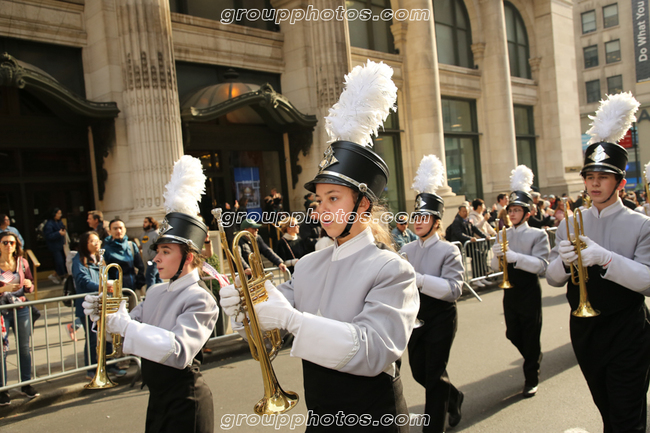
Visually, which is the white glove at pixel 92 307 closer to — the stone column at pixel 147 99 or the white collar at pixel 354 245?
the white collar at pixel 354 245

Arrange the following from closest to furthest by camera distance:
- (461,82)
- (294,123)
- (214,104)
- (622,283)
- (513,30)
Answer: (622,283) → (214,104) → (294,123) → (461,82) → (513,30)

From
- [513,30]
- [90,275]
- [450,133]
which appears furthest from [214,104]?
[513,30]

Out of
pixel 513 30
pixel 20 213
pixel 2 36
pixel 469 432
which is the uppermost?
pixel 513 30

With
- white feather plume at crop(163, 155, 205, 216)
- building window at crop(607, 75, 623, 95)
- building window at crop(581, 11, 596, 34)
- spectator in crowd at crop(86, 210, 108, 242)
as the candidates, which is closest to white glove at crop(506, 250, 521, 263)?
white feather plume at crop(163, 155, 205, 216)

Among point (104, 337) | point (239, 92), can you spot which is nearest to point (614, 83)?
point (239, 92)

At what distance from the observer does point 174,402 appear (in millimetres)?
3115

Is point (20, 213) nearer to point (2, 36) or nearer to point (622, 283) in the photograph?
point (2, 36)

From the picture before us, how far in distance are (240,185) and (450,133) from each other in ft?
36.5

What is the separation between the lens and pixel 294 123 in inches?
587

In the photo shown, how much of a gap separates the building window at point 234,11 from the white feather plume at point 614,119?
12082mm

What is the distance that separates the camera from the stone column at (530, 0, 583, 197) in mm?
25953

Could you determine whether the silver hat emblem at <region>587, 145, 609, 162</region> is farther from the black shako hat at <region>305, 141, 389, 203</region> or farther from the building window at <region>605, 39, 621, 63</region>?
the building window at <region>605, 39, 621, 63</region>

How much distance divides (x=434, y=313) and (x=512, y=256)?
1555 mm

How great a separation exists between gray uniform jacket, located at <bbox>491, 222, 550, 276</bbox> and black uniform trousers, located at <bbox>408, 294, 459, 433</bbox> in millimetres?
1444
